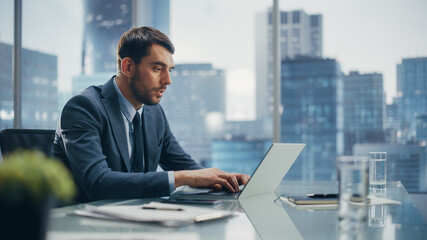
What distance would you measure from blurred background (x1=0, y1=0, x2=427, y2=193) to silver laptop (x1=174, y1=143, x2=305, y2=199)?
2.27 metres

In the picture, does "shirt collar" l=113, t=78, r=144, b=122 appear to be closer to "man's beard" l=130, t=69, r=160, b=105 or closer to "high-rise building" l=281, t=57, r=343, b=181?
"man's beard" l=130, t=69, r=160, b=105

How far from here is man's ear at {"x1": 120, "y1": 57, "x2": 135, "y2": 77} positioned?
1976 mm

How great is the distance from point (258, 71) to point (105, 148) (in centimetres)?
245

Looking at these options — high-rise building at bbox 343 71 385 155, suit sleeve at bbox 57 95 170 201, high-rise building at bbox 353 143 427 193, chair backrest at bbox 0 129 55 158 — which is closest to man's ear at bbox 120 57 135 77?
suit sleeve at bbox 57 95 170 201

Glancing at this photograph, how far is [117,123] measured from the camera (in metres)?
1.78

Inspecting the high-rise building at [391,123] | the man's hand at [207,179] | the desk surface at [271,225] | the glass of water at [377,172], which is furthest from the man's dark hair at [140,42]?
the high-rise building at [391,123]

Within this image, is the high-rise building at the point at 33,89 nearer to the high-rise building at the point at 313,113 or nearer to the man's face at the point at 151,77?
the high-rise building at the point at 313,113

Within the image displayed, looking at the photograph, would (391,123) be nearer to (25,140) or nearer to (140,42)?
(140,42)

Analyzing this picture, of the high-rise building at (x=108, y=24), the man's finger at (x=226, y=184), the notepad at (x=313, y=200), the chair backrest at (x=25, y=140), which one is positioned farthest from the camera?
the high-rise building at (x=108, y=24)

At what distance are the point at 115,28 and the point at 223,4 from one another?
110 cm

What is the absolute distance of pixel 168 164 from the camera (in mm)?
2225

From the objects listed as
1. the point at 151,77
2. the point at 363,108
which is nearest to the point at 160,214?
the point at 151,77

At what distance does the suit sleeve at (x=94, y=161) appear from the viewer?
1428mm

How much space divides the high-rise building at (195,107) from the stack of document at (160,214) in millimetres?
3076
